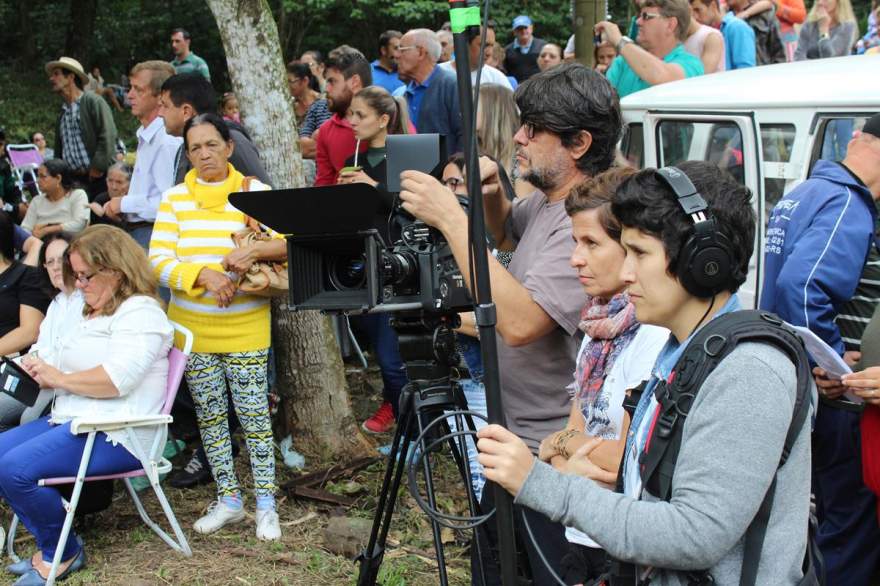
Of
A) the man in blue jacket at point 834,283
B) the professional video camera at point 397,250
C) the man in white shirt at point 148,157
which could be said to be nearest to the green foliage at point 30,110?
the man in white shirt at point 148,157

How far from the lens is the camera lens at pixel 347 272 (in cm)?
278

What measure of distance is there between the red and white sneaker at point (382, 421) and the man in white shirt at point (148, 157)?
1.62 metres

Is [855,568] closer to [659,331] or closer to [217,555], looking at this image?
[659,331]

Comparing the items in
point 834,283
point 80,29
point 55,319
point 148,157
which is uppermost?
point 80,29

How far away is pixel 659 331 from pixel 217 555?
8.84 feet

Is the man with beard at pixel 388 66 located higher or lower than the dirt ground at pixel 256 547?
higher

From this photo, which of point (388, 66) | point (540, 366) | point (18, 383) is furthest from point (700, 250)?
point (388, 66)

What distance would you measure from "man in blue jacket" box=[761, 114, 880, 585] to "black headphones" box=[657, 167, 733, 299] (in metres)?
1.83

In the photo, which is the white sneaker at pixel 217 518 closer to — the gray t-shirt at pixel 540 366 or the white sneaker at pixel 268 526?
the white sneaker at pixel 268 526

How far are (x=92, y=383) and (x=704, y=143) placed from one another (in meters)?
3.12

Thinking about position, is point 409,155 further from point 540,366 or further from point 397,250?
point 540,366

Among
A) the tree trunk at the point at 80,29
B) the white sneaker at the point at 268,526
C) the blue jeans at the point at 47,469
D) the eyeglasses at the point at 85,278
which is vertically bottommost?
the white sneaker at the point at 268,526

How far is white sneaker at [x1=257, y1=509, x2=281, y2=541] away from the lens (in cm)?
439

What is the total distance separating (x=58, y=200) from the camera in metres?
Result: 7.84
